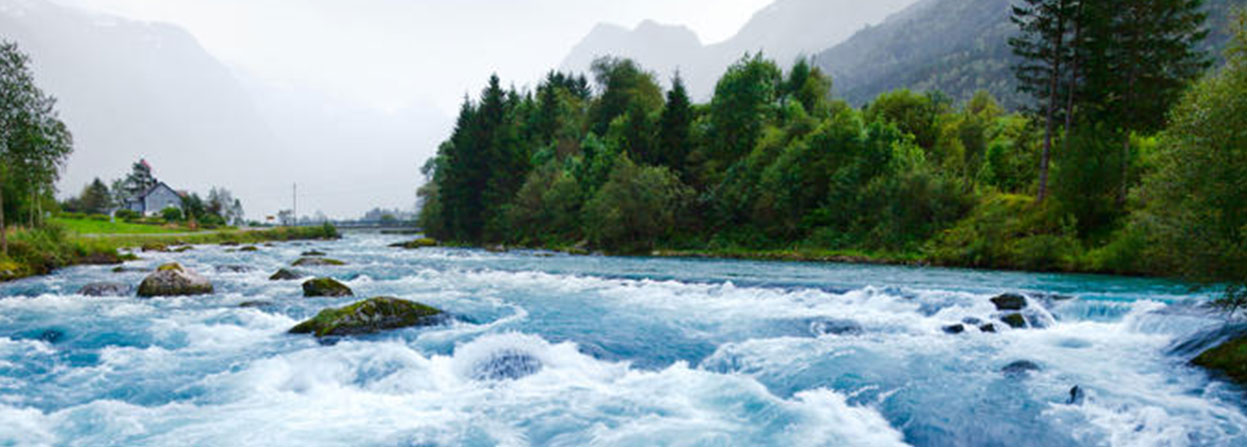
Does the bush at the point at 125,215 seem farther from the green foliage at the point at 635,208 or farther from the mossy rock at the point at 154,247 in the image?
the green foliage at the point at 635,208

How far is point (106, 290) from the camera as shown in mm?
20578

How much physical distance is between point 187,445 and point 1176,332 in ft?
62.6

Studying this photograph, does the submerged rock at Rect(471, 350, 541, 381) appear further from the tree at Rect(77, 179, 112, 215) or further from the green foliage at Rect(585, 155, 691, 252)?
the tree at Rect(77, 179, 112, 215)

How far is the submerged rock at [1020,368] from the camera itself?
10836mm

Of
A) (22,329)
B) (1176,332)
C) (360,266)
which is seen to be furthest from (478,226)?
(1176,332)

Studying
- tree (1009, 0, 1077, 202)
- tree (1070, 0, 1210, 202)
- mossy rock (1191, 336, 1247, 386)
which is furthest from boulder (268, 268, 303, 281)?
tree (1070, 0, 1210, 202)

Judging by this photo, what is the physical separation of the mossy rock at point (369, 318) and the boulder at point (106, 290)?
11407 millimetres

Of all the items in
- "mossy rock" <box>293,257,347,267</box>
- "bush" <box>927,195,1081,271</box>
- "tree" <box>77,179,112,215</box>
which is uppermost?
"tree" <box>77,179,112,215</box>

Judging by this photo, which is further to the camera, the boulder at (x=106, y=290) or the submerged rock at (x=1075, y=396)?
the boulder at (x=106, y=290)

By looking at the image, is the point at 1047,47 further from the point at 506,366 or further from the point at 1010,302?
the point at 506,366

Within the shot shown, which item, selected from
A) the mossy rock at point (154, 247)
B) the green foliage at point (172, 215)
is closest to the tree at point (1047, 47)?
the mossy rock at point (154, 247)

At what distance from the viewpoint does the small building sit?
Result: 11469cm

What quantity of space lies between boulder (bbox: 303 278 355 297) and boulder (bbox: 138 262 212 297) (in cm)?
407

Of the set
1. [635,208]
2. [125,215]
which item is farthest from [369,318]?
[125,215]
